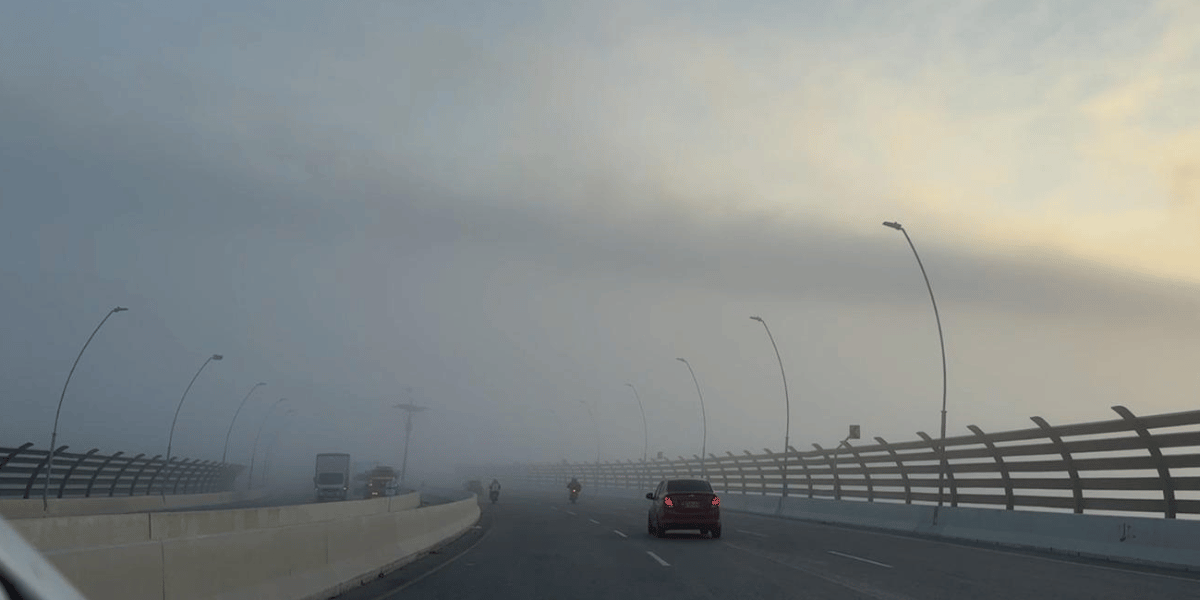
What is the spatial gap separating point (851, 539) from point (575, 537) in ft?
22.4

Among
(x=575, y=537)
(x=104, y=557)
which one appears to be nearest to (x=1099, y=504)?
(x=575, y=537)

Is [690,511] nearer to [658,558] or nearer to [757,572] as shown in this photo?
[658,558]

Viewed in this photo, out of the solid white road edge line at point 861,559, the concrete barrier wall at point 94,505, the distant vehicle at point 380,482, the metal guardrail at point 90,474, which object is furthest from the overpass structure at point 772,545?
the distant vehicle at point 380,482

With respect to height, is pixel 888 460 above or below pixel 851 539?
above

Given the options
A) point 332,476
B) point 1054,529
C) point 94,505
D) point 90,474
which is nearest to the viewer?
point 1054,529

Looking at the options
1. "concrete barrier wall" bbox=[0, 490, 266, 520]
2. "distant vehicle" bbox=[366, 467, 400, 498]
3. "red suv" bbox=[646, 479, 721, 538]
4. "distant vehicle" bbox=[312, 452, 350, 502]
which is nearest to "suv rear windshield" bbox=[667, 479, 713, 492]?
"red suv" bbox=[646, 479, 721, 538]

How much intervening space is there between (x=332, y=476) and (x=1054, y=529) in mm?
56170

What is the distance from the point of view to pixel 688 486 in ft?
88.4

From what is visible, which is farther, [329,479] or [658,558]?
[329,479]

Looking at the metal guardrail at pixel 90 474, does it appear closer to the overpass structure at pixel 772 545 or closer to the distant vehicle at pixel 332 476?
the distant vehicle at pixel 332 476

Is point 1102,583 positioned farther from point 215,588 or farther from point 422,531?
point 422,531

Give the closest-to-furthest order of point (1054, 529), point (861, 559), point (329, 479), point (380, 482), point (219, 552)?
point (219, 552) → point (861, 559) → point (1054, 529) → point (329, 479) → point (380, 482)

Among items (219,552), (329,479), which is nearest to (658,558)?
(219,552)

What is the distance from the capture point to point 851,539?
2483cm
